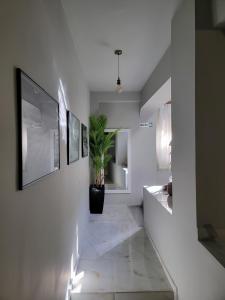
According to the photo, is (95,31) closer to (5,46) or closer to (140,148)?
(5,46)

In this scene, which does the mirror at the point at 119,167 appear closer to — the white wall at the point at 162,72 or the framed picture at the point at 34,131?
the white wall at the point at 162,72

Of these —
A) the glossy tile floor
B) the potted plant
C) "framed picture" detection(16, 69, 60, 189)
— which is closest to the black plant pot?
the potted plant

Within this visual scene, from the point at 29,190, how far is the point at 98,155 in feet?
13.5

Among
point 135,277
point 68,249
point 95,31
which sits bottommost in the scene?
point 135,277

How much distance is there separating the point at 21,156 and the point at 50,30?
1103mm

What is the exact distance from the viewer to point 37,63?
4.49 feet

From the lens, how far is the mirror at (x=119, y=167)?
5973 millimetres

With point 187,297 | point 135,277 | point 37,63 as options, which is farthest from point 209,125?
point 135,277

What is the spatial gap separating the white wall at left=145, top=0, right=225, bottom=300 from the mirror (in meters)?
3.43

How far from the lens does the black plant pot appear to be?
5023 mm

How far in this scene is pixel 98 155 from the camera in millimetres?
5301

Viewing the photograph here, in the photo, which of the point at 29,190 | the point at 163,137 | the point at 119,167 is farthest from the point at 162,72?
the point at 119,167

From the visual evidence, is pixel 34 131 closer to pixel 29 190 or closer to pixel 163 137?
pixel 29 190

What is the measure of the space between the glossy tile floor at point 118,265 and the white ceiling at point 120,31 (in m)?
2.71
